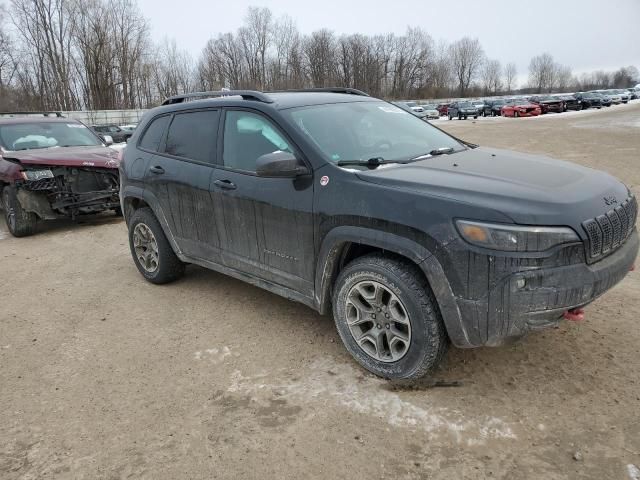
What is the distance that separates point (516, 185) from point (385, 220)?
76 centimetres

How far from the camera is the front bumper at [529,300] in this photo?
8.47ft

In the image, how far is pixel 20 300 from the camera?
5020 millimetres

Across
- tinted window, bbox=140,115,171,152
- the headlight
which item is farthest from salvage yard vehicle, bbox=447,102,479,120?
the headlight

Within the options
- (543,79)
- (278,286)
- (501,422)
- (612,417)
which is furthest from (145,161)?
(543,79)

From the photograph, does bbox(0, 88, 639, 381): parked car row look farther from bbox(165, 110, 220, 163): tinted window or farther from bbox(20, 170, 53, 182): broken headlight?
bbox(20, 170, 53, 182): broken headlight

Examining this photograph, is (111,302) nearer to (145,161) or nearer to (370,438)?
(145,161)

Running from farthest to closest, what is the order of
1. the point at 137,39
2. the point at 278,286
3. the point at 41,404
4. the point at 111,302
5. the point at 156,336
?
the point at 137,39
the point at 111,302
the point at 156,336
the point at 278,286
the point at 41,404

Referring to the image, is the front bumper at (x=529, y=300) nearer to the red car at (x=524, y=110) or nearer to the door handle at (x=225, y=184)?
the door handle at (x=225, y=184)

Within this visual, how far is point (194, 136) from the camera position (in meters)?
4.38

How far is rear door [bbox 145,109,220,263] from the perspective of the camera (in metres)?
4.18

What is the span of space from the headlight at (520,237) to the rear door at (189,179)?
7.52 ft

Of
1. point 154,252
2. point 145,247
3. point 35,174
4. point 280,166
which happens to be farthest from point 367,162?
point 35,174

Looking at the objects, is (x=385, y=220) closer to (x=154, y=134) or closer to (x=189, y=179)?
(x=189, y=179)

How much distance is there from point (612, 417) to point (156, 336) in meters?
3.18
